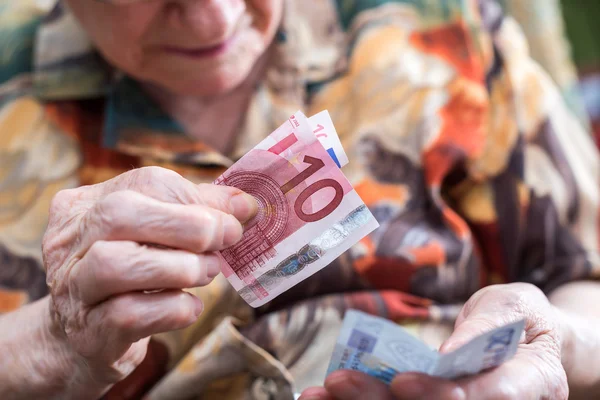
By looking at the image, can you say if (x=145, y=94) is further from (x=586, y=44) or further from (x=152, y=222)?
(x=586, y=44)

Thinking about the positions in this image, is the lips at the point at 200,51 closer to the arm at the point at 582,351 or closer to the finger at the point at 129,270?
the finger at the point at 129,270

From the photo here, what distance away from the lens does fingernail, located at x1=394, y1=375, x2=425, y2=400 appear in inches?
22.9

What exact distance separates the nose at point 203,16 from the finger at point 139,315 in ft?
1.38

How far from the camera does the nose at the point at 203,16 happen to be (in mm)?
872

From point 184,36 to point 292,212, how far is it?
1.19ft

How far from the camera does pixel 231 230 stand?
2.15ft

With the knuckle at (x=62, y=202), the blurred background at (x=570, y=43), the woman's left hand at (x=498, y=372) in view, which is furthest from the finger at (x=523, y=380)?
the blurred background at (x=570, y=43)

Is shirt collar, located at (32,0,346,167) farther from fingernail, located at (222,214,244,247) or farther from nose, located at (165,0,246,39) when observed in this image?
fingernail, located at (222,214,244,247)

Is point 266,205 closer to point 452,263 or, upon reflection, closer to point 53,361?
point 53,361

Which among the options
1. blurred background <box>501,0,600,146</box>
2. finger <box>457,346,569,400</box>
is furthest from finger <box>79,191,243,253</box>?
blurred background <box>501,0,600,146</box>

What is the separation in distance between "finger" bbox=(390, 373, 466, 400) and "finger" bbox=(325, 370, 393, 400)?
21 millimetres

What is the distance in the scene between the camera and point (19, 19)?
1.23m

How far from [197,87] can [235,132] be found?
0.14 meters

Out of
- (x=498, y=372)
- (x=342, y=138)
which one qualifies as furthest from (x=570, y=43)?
(x=498, y=372)
